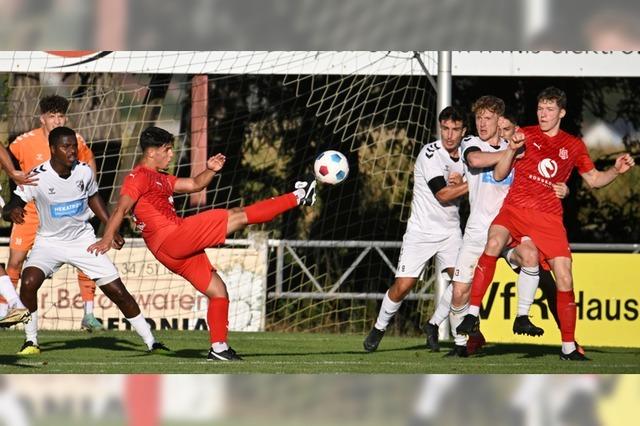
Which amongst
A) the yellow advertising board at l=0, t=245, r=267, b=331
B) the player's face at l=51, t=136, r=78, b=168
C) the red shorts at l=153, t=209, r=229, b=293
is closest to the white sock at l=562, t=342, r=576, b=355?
the red shorts at l=153, t=209, r=229, b=293

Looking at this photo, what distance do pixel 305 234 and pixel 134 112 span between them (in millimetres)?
2851

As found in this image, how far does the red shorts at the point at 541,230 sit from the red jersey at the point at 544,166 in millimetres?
54

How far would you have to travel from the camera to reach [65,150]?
7574 millimetres

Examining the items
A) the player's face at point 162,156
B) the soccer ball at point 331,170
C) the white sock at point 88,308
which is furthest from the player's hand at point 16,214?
the white sock at point 88,308

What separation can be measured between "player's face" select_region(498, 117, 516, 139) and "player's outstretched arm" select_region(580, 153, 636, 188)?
73cm

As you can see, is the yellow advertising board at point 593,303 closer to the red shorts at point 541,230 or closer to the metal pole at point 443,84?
the metal pole at point 443,84

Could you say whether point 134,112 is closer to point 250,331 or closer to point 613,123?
point 250,331

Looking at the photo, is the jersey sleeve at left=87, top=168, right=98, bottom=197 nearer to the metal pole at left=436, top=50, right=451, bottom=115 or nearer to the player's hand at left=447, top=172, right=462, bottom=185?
the player's hand at left=447, top=172, right=462, bottom=185

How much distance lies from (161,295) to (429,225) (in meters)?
4.40

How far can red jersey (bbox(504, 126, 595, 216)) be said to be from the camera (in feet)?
24.9

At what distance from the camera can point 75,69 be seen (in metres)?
10.6

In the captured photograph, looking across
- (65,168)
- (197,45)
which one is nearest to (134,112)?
(65,168)

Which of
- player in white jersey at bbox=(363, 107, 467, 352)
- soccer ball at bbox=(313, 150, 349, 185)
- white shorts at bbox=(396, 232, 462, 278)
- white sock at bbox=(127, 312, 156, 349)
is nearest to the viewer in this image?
soccer ball at bbox=(313, 150, 349, 185)

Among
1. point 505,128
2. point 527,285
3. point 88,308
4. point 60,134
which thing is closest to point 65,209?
point 60,134
